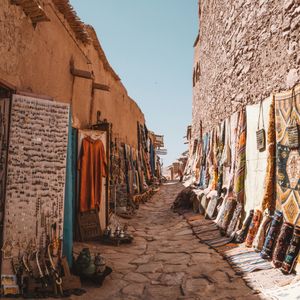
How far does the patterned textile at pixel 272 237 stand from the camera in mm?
3891

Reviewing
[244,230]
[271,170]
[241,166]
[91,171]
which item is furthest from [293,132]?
[91,171]

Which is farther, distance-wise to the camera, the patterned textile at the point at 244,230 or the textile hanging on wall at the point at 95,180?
the textile hanging on wall at the point at 95,180

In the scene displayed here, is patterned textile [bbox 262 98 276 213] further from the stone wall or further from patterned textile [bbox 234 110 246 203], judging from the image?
patterned textile [bbox 234 110 246 203]

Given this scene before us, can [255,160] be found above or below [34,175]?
above

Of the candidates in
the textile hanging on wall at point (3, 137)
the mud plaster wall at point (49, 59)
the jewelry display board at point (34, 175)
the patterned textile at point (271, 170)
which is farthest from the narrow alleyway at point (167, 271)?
the mud plaster wall at point (49, 59)

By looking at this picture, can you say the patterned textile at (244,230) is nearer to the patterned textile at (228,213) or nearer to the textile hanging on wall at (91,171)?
the patterned textile at (228,213)

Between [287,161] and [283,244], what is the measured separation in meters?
0.96

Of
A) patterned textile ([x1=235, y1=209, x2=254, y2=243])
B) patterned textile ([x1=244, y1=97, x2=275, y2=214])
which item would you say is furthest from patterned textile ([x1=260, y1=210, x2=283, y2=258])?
patterned textile ([x1=235, y1=209, x2=254, y2=243])

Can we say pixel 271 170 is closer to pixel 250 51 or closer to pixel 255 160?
pixel 255 160

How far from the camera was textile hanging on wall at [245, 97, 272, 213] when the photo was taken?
456cm

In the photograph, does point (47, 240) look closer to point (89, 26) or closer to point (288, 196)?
point (288, 196)

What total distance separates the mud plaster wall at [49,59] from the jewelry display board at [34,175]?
13.9 inches

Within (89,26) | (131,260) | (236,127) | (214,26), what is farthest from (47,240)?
(214,26)

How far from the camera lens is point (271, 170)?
4.25 meters
